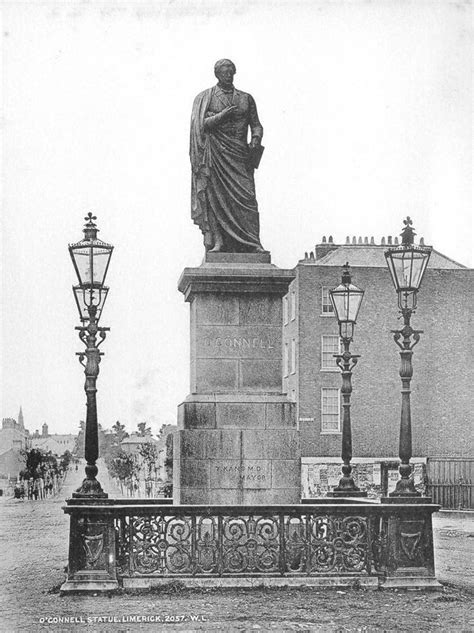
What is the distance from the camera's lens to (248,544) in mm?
12547

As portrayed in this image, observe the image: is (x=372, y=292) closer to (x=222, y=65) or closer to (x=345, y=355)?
(x=345, y=355)

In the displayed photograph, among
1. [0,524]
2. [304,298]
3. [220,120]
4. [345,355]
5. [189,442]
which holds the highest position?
[304,298]

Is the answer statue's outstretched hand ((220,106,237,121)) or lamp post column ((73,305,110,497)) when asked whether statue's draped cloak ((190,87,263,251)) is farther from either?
lamp post column ((73,305,110,497))

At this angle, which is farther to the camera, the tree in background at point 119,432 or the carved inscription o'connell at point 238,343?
the tree in background at point 119,432

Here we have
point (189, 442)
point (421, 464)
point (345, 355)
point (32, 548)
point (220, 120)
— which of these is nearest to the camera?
point (189, 442)

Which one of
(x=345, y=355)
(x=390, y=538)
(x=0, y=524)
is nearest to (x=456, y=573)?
(x=390, y=538)

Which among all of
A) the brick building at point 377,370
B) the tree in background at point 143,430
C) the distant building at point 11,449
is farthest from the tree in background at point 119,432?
the brick building at point 377,370

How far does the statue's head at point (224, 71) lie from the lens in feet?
48.4

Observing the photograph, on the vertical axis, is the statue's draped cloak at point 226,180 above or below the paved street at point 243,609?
above

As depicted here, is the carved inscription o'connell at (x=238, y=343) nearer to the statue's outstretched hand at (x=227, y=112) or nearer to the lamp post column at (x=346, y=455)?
the statue's outstretched hand at (x=227, y=112)

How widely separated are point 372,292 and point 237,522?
43408mm

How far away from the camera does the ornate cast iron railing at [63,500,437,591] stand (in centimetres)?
1246

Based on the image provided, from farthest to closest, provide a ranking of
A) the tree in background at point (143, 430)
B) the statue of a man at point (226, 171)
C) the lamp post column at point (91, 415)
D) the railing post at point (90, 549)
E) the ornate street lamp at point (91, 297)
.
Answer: the tree in background at point (143, 430) < the statue of a man at point (226, 171) < the ornate street lamp at point (91, 297) < the lamp post column at point (91, 415) < the railing post at point (90, 549)

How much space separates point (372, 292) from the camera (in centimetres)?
5591
